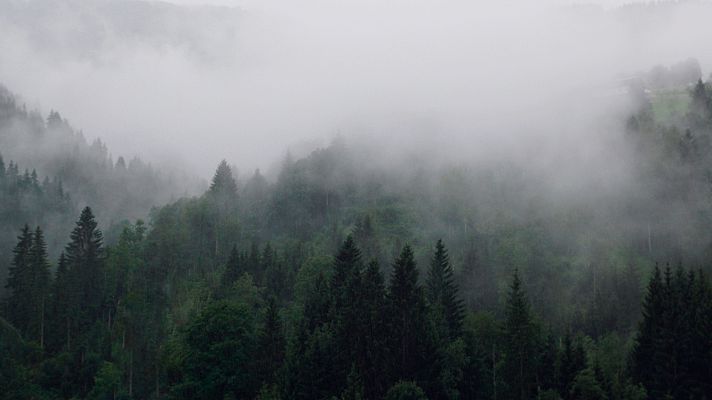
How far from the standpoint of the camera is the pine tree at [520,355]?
68381mm

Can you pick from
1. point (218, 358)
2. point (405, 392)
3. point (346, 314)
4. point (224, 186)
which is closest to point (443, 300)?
point (346, 314)

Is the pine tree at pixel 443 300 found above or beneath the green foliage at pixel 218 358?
above

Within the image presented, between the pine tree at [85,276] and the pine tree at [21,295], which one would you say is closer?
the pine tree at [21,295]

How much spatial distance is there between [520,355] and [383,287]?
17169mm

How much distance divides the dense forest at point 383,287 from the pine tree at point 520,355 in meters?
0.23

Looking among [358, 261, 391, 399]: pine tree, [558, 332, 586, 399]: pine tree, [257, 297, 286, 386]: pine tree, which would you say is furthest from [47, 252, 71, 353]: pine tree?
[558, 332, 586, 399]: pine tree

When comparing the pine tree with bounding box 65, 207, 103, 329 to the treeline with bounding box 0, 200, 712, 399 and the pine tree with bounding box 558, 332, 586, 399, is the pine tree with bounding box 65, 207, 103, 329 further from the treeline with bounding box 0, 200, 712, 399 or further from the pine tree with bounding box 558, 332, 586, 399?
the pine tree with bounding box 558, 332, 586, 399

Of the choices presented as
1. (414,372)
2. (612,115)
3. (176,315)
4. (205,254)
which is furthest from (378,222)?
(414,372)

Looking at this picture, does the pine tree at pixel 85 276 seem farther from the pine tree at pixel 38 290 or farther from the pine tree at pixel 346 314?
the pine tree at pixel 346 314

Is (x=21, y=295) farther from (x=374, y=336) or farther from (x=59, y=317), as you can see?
(x=374, y=336)

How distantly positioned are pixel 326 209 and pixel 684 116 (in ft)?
339

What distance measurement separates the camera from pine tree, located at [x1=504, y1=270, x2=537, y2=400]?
68381mm

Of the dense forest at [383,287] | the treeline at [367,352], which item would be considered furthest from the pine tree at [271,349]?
the dense forest at [383,287]

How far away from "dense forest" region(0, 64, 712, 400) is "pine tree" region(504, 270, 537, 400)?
0.75 feet
